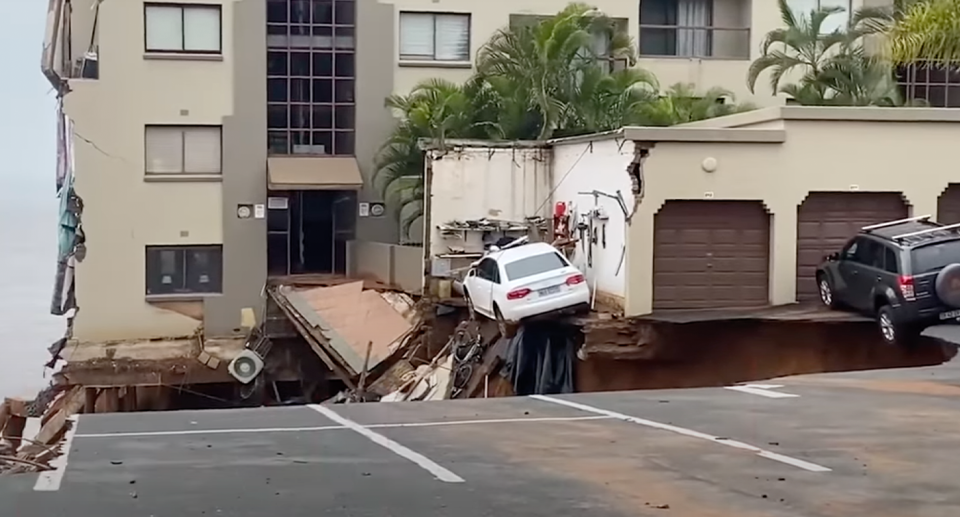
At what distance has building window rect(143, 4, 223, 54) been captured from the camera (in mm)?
38719

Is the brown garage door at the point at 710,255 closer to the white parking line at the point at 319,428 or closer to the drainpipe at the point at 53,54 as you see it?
the white parking line at the point at 319,428

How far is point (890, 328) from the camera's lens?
23.0m

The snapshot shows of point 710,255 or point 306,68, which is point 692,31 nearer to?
point 306,68

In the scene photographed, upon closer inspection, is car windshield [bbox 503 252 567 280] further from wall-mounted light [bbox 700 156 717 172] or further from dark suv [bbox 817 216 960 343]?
dark suv [bbox 817 216 960 343]

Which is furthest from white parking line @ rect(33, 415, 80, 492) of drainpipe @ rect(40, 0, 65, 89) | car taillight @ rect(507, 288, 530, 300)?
drainpipe @ rect(40, 0, 65, 89)

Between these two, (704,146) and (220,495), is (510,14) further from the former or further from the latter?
(220,495)

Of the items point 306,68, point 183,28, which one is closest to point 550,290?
point 306,68

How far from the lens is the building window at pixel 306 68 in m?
40.1

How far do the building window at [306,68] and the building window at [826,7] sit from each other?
1438 cm

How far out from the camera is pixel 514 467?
1072cm

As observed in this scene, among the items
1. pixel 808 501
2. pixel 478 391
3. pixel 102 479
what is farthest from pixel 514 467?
pixel 478 391

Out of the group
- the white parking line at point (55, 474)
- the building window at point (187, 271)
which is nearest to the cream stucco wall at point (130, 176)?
the building window at point (187, 271)

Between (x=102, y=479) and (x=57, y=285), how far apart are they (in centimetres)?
3148

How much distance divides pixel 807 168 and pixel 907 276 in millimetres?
6257
